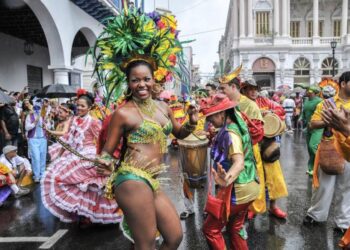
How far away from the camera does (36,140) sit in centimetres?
754

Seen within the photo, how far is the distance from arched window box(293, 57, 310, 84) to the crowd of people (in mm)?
42058

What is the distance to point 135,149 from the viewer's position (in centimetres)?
272

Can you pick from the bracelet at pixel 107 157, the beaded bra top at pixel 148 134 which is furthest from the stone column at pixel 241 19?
the bracelet at pixel 107 157

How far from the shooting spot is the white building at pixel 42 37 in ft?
36.7

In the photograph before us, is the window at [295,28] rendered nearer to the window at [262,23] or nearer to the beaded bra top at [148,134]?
the window at [262,23]

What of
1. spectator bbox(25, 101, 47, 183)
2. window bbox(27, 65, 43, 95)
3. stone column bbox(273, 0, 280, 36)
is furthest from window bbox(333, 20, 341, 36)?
spectator bbox(25, 101, 47, 183)

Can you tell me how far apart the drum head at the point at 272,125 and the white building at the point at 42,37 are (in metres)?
8.17

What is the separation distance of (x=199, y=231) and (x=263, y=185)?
1008 millimetres

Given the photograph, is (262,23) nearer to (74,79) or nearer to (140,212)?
(74,79)

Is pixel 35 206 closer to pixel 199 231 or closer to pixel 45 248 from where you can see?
pixel 45 248

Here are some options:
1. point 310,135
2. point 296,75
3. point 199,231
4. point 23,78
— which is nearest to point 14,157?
point 199,231

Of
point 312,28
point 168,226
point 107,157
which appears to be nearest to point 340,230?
point 168,226

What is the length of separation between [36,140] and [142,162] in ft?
18.2

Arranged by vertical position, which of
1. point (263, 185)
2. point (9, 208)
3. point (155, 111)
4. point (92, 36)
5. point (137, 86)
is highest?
point (92, 36)
